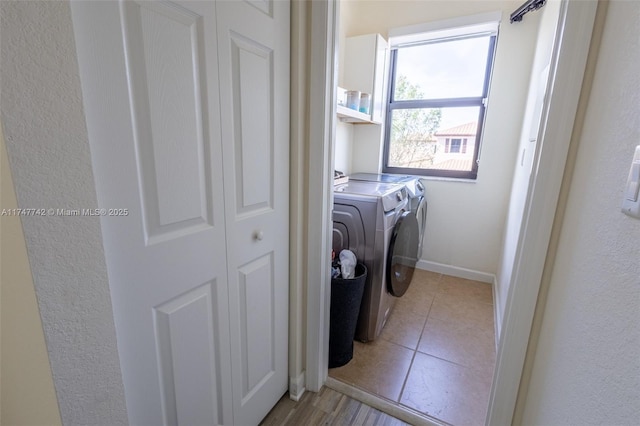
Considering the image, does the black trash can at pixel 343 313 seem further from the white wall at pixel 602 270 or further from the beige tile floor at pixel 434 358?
the white wall at pixel 602 270

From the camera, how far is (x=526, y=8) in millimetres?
2010

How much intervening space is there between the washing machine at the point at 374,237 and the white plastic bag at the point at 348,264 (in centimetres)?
8

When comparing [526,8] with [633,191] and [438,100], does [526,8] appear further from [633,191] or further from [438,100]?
[633,191]

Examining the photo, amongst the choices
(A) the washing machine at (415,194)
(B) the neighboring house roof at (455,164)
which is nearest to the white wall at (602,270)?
(A) the washing machine at (415,194)

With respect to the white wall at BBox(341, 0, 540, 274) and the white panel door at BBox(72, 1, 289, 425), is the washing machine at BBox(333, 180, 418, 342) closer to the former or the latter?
the white panel door at BBox(72, 1, 289, 425)

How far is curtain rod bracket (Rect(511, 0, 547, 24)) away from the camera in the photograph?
190cm

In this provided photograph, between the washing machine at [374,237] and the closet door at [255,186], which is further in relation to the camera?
the washing machine at [374,237]

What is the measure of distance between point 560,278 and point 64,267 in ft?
3.98

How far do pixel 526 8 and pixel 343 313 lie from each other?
8.00ft

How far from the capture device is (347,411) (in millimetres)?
1378

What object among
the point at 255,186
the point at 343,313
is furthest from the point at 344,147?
the point at 255,186

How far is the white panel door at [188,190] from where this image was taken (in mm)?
638

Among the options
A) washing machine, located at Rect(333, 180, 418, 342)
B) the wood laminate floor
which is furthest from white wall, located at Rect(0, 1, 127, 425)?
washing machine, located at Rect(333, 180, 418, 342)

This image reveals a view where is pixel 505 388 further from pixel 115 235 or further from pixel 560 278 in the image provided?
pixel 115 235
